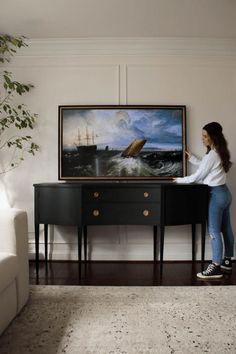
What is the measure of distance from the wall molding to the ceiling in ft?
0.21

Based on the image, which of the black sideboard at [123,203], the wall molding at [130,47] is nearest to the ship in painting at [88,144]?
the black sideboard at [123,203]

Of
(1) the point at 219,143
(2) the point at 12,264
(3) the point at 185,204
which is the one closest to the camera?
(2) the point at 12,264

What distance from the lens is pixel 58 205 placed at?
10.1 feet

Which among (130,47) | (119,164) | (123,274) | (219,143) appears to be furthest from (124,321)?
(130,47)

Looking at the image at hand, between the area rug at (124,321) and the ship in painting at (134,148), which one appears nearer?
the area rug at (124,321)

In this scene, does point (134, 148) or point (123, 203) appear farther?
point (134, 148)

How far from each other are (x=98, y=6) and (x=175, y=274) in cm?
250

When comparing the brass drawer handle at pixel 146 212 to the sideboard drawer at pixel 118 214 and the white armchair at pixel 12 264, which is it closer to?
the sideboard drawer at pixel 118 214

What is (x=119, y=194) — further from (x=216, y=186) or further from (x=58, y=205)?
(x=216, y=186)

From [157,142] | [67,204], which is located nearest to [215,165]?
[157,142]

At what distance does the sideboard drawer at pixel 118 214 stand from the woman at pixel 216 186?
1.60 feet

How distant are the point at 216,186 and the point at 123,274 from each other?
117 cm

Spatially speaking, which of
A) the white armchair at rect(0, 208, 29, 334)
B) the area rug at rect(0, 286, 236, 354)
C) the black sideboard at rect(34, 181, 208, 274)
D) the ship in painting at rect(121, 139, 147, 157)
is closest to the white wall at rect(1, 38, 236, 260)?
the ship in painting at rect(121, 139, 147, 157)

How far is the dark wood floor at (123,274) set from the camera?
2795 mm
